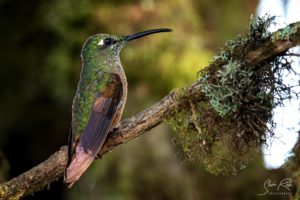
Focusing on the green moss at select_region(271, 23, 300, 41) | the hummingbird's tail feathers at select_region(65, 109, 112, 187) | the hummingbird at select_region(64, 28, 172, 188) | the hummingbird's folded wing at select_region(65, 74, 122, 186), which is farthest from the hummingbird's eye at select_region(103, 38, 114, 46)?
the green moss at select_region(271, 23, 300, 41)

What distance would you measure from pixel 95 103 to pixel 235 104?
1.40 metres

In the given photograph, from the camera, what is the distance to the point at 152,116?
4000 millimetres

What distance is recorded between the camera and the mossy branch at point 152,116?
3.49m

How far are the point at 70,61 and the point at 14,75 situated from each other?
83 cm

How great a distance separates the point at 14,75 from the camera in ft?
25.5

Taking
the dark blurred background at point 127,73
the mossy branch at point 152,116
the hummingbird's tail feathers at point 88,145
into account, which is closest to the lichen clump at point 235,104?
the mossy branch at point 152,116

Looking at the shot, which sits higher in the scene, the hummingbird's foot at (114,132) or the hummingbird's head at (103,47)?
the hummingbird's head at (103,47)

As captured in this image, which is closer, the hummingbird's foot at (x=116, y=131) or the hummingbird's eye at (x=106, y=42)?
the hummingbird's foot at (x=116, y=131)

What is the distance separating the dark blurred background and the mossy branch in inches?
83.4

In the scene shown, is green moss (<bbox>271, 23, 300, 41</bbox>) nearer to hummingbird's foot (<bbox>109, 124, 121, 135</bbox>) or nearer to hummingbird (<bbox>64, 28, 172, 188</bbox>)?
hummingbird's foot (<bbox>109, 124, 121, 135</bbox>)

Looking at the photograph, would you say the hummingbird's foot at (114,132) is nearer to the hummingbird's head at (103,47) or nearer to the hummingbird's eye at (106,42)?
the hummingbird's head at (103,47)

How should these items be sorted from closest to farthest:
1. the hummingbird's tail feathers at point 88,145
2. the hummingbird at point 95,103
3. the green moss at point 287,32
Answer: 1. the green moss at point 287,32
2. the hummingbird's tail feathers at point 88,145
3. the hummingbird at point 95,103

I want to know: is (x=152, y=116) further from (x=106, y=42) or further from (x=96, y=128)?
(x=106, y=42)

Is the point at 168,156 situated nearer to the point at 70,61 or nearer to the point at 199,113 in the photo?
the point at 70,61
